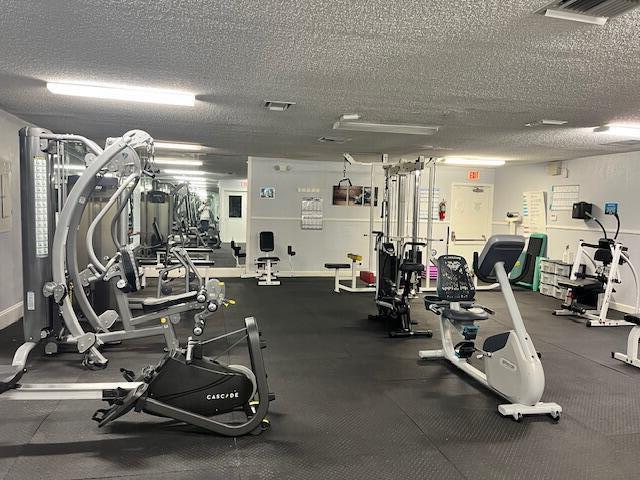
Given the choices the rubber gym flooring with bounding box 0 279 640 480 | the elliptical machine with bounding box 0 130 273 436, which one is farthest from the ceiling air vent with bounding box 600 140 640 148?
the elliptical machine with bounding box 0 130 273 436

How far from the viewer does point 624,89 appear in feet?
10.2

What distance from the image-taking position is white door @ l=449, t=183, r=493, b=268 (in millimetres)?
8625

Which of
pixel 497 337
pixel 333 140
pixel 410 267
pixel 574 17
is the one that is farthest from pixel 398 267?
pixel 574 17

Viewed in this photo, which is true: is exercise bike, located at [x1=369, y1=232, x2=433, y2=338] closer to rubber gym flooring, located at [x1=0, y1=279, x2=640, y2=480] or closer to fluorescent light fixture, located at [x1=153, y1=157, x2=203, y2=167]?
rubber gym flooring, located at [x1=0, y1=279, x2=640, y2=480]

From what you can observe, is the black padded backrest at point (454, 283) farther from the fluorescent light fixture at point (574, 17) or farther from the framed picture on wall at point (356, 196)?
the framed picture on wall at point (356, 196)

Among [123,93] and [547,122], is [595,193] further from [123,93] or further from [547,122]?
[123,93]

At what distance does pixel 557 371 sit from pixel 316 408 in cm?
219

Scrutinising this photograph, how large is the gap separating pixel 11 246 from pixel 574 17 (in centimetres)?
527

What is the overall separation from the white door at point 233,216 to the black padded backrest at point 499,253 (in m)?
11.3

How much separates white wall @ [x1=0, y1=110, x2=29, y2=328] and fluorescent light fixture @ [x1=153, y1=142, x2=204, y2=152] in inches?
70.4

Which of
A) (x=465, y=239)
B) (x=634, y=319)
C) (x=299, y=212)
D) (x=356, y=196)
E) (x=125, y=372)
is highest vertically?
(x=356, y=196)

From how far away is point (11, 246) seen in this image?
466cm

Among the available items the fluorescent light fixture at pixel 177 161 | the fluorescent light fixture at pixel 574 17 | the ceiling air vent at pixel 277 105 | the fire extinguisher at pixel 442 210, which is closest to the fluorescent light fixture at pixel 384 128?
the ceiling air vent at pixel 277 105

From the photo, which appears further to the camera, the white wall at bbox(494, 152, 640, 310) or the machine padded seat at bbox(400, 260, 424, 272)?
the white wall at bbox(494, 152, 640, 310)
